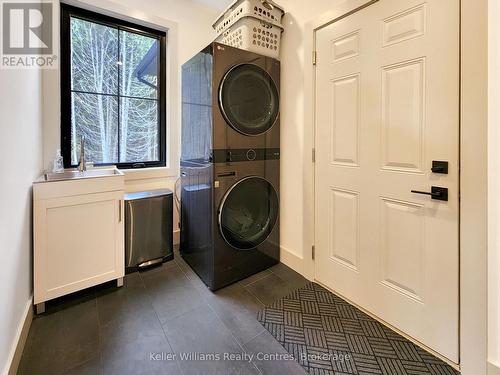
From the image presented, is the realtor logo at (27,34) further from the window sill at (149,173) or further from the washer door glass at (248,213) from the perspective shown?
the washer door glass at (248,213)

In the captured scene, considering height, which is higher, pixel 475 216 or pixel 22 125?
pixel 22 125

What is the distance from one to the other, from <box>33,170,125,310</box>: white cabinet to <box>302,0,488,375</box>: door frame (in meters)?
2.16

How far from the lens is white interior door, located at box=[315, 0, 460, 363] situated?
4.21ft

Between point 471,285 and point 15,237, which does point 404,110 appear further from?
point 15,237

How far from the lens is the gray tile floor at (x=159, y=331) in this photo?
50.9 inches

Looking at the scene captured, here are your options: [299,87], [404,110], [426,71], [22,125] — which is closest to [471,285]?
[404,110]

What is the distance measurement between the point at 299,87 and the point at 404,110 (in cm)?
89

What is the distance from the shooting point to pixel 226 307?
5.81 ft

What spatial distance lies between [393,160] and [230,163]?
1.10 meters

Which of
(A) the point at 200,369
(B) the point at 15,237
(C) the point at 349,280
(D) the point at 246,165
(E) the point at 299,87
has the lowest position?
(A) the point at 200,369

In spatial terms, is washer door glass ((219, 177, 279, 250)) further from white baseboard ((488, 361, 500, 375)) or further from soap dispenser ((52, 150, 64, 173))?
white baseboard ((488, 361, 500, 375))

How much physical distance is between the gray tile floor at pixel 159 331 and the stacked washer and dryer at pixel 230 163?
25 cm

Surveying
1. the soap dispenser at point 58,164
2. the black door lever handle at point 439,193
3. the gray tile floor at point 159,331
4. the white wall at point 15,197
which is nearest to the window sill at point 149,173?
the soap dispenser at point 58,164

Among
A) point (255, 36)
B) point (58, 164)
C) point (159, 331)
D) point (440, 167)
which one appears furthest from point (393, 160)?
point (58, 164)
